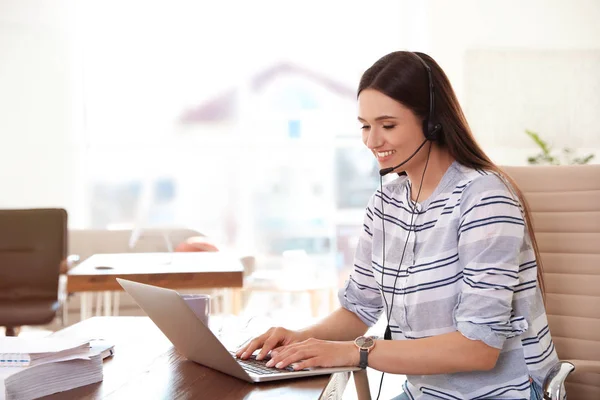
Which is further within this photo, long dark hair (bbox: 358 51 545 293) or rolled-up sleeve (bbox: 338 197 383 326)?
rolled-up sleeve (bbox: 338 197 383 326)

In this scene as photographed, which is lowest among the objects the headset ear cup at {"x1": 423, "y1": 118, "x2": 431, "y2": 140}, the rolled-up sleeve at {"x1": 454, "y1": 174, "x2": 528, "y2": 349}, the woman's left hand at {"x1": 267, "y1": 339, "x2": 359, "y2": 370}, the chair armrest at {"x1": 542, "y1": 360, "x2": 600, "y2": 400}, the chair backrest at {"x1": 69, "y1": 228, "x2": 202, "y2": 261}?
the chair backrest at {"x1": 69, "y1": 228, "x2": 202, "y2": 261}

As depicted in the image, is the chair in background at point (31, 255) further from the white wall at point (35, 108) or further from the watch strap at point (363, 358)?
the watch strap at point (363, 358)

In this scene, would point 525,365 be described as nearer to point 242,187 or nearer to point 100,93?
point 242,187

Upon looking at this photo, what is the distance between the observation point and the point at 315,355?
1200 mm

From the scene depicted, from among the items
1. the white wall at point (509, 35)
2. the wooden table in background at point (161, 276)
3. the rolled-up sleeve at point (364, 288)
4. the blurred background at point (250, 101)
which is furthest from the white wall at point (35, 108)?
the rolled-up sleeve at point (364, 288)

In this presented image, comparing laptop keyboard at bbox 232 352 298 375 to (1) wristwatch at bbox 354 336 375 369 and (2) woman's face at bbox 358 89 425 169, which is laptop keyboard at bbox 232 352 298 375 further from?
(2) woman's face at bbox 358 89 425 169

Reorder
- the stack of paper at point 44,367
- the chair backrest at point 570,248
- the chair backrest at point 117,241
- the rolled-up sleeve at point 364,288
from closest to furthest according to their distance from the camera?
the stack of paper at point 44,367
the rolled-up sleeve at point 364,288
the chair backrest at point 570,248
the chair backrest at point 117,241

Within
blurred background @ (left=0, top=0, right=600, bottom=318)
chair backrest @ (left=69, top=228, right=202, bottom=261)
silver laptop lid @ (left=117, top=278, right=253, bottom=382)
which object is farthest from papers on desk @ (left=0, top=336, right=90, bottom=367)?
blurred background @ (left=0, top=0, right=600, bottom=318)

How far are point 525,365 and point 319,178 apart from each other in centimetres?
440

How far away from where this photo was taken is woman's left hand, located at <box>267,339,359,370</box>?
1.19 metres

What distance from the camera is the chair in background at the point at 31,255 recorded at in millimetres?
3719

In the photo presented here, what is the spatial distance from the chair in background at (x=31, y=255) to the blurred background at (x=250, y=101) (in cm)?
182

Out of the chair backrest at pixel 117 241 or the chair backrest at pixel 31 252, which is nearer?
the chair backrest at pixel 31 252

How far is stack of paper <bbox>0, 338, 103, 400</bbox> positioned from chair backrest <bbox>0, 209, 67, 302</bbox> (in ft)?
8.87
